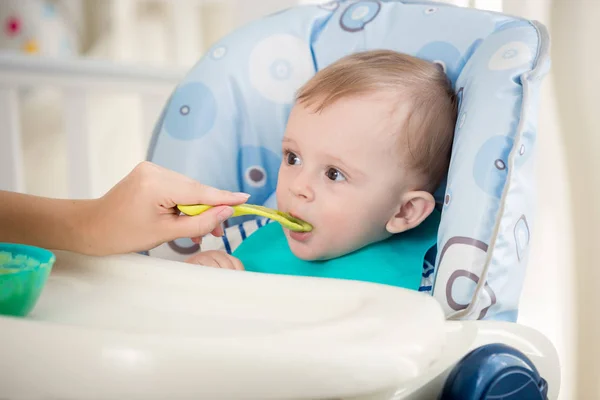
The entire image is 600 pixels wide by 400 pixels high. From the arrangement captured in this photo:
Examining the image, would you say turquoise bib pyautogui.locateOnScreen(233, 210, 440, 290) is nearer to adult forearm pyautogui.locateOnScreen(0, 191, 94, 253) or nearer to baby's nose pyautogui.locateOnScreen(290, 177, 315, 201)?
baby's nose pyautogui.locateOnScreen(290, 177, 315, 201)

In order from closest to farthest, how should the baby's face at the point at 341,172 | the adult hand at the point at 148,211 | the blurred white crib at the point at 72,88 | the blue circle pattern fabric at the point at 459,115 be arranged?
the adult hand at the point at 148,211 < the blue circle pattern fabric at the point at 459,115 < the baby's face at the point at 341,172 < the blurred white crib at the point at 72,88

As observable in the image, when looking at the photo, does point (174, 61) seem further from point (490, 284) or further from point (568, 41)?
point (490, 284)

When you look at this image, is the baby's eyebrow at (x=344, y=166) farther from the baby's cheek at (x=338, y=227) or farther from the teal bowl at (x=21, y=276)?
the teal bowl at (x=21, y=276)

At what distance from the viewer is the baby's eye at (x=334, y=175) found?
825 mm

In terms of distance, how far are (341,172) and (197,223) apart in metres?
0.25

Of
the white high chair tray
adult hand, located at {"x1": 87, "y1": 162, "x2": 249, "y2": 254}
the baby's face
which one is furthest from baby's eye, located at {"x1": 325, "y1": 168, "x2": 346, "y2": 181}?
the white high chair tray

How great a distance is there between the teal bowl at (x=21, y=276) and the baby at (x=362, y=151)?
0.29m

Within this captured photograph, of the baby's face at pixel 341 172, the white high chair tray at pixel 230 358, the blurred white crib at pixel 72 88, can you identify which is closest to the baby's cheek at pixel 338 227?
the baby's face at pixel 341 172

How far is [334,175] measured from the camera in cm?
83

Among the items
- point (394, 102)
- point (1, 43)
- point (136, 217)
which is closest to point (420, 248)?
point (394, 102)

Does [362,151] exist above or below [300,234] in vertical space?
above

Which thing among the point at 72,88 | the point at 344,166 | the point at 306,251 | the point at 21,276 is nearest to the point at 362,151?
the point at 344,166

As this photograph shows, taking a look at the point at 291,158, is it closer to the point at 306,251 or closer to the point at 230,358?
the point at 306,251

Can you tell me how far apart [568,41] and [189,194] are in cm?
60
